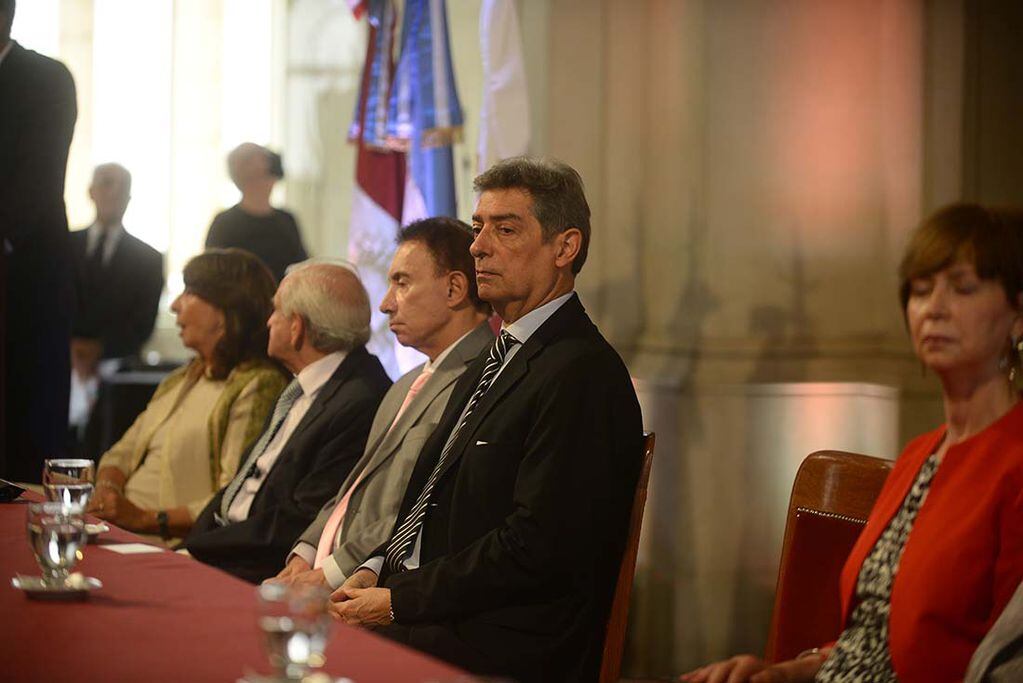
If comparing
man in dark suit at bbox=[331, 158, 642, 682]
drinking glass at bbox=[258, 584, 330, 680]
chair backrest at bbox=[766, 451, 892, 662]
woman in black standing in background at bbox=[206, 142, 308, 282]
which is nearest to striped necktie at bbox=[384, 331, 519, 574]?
man in dark suit at bbox=[331, 158, 642, 682]

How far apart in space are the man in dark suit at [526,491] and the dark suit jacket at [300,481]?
0.62m

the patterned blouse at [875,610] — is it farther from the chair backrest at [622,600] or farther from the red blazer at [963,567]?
the chair backrest at [622,600]

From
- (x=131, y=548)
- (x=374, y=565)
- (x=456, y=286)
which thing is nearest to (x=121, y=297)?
(x=456, y=286)

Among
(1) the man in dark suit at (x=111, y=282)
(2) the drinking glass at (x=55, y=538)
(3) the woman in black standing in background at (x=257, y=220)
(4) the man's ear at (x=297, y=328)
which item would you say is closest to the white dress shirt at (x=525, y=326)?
(2) the drinking glass at (x=55, y=538)

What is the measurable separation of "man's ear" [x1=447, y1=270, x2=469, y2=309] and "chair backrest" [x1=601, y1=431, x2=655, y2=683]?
2.74 feet

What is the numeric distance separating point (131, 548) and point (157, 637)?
743 mm

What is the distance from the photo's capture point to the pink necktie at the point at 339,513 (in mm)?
3178

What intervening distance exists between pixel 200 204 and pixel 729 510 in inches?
176

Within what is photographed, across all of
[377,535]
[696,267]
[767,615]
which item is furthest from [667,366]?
[377,535]

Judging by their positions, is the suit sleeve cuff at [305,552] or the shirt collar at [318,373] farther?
the shirt collar at [318,373]

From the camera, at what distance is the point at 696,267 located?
4648 millimetres

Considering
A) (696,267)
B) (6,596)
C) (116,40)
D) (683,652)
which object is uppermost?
(116,40)

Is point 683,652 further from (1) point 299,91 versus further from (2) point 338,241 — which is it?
(1) point 299,91

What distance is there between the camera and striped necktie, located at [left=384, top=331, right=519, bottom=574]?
8.94ft
